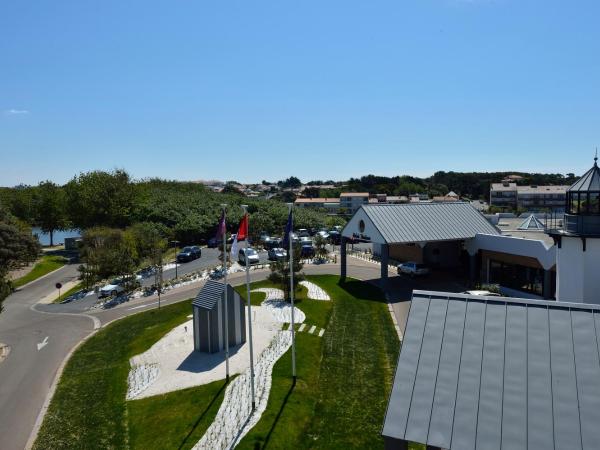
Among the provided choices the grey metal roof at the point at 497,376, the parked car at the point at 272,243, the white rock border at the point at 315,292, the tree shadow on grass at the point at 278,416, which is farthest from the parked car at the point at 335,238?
the grey metal roof at the point at 497,376

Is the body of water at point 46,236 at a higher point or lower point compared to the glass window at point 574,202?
lower

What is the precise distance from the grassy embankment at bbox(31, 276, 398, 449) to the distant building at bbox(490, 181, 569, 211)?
113 meters

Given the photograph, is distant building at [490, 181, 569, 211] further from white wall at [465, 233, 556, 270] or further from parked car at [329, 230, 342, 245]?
white wall at [465, 233, 556, 270]

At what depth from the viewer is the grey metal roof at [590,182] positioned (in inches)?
559

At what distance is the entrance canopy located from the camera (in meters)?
33.8

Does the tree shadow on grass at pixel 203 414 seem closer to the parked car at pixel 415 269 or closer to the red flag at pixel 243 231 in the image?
the red flag at pixel 243 231

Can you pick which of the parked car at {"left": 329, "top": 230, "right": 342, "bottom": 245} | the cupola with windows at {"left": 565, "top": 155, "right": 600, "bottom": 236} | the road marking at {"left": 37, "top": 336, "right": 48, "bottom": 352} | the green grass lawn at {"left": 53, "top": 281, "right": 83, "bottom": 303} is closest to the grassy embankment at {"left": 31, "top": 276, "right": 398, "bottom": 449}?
the road marking at {"left": 37, "top": 336, "right": 48, "bottom": 352}

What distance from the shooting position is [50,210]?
72.8 m

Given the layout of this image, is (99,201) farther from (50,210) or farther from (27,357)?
(27,357)

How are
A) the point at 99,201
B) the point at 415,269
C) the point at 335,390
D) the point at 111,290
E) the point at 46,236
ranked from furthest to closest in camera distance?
the point at 46,236, the point at 99,201, the point at 111,290, the point at 415,269, the point at 335,390

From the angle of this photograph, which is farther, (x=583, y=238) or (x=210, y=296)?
(x=210, y=296)

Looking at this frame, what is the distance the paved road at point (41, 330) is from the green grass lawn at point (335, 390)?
11.5ft

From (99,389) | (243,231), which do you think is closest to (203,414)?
(99,389)

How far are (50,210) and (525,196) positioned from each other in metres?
116
